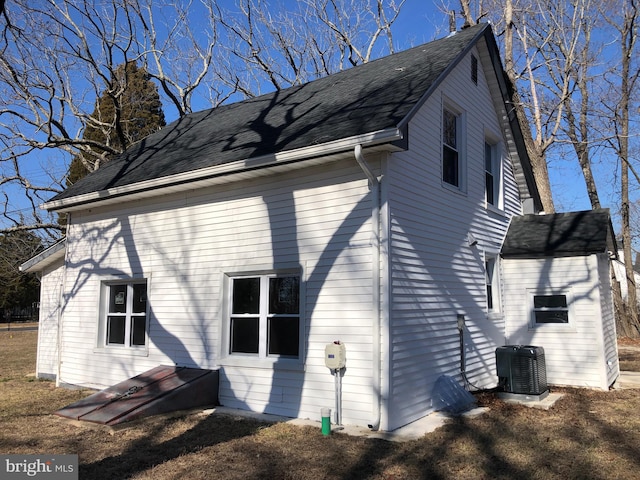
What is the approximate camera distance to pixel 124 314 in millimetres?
10023

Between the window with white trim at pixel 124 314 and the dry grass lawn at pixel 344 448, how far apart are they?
2.29 m

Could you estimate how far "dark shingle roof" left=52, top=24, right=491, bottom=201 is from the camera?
24.1ft

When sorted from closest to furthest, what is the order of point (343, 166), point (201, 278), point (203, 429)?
point (203, 429) → point (343, 166) → point (201, 278)

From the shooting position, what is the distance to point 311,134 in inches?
293

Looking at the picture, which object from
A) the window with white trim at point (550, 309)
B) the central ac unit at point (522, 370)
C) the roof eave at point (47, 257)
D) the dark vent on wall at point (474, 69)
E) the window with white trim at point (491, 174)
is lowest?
the central ac unit at point (522, 370)

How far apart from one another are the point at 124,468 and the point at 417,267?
15.0ft

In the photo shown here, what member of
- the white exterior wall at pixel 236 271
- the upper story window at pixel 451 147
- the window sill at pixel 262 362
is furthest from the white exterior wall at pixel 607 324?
the window sill at pixel 262 362

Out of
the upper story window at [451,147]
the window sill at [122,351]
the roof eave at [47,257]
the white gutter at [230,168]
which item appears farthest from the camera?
the roof eave at [47,257]

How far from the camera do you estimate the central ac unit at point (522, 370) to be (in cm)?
823

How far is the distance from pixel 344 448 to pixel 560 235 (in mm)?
7219

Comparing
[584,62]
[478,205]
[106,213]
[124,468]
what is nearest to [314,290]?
[124,468]

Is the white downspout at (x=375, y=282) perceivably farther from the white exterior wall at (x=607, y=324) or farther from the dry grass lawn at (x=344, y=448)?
the white exterior wall at (x=607, y=324)

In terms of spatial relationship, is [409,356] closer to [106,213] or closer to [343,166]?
[343,166]

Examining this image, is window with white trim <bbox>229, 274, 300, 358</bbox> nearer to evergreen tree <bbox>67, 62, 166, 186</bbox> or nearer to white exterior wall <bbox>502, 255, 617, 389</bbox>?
white exterior wall <bbox>502, 255, 617, 389</bbox>
